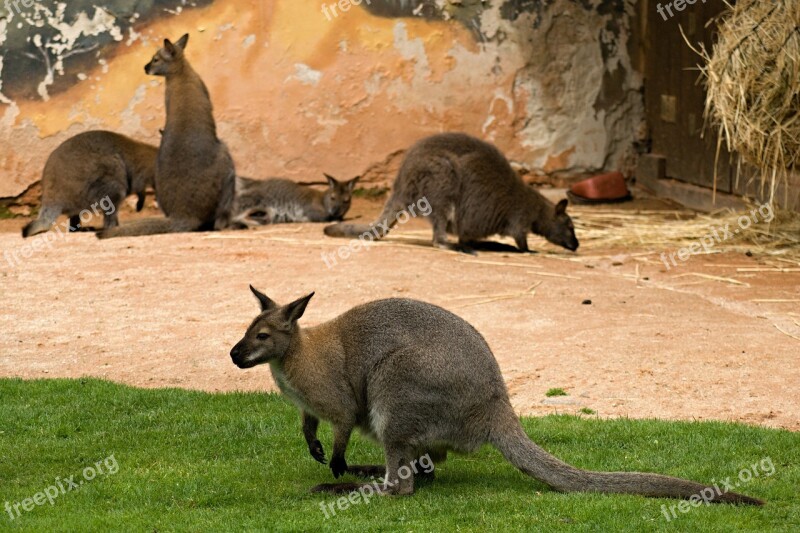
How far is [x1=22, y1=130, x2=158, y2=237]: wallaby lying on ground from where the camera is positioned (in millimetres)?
11781

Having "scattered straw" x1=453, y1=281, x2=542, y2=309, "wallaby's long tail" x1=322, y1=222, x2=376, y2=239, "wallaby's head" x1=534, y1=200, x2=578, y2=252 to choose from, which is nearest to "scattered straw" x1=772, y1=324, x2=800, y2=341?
"scattered straw" x1=453, y1=281, x2=542, y2=309

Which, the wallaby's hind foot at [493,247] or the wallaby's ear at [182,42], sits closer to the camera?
the wallaby's hind foot at [493,247]

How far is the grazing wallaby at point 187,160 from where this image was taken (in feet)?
39.4

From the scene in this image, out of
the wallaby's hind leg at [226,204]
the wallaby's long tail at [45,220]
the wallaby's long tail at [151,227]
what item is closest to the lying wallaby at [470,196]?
the wallaby's hind leg at [226,204]

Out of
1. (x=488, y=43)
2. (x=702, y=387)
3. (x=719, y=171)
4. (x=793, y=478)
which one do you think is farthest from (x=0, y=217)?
(x=793, y=478)

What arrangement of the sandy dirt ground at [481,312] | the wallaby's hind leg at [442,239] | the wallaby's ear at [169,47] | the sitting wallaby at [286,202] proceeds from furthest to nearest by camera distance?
the sitting wallaby at [286,202]
the wallaby's ear at [169,47]
the wallaby's hind leg at [442,239]
the sandy dirt ground at [481,312]

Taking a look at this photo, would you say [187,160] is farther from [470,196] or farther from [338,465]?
[338,465]

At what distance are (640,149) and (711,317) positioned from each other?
6491 millimetres

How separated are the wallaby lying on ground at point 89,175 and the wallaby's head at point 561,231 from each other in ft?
14.0

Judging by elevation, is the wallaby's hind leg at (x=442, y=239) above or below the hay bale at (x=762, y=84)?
below

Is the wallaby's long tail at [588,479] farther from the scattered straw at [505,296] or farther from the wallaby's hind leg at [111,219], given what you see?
the wallaby's hind leg at [111,219]

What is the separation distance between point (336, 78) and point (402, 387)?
909 cm

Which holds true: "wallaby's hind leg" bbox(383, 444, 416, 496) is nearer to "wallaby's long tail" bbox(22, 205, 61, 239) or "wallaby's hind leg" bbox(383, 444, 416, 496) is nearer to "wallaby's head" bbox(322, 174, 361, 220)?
"wallaby's long tail" bbox(22, 205, 61, 239)

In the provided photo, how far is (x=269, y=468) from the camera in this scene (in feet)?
18.0
